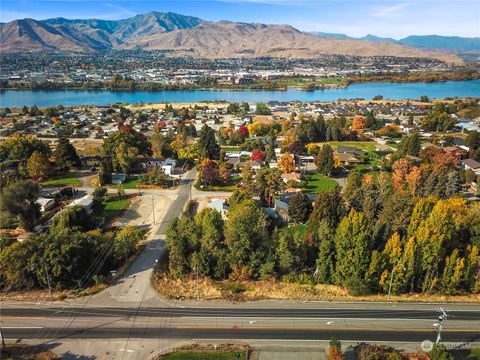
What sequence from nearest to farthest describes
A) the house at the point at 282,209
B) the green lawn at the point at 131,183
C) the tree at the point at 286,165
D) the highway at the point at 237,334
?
the highway at the point at 237,334
the house at the point at 282,209
the green lawn at the point at 131,183
the tree at the point at 286,165

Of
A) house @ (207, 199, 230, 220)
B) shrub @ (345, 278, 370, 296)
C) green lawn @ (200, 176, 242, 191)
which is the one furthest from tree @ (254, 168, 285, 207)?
shrub @ (345, 278, 370, 296)

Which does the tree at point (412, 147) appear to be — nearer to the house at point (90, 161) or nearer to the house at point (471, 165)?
the house at point (471, 165)

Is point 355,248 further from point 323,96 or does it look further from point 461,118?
point 323,96

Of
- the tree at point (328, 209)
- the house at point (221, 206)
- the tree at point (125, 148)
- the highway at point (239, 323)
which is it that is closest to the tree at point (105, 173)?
the tree at point (125, 148)

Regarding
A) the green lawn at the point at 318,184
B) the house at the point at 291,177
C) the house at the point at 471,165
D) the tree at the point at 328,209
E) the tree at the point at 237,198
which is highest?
the tree at the point at 328,209

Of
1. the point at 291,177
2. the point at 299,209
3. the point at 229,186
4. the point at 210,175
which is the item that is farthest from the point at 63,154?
the point at 299,209

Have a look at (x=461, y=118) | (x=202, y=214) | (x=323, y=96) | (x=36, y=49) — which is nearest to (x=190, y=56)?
(x=36, y=49)

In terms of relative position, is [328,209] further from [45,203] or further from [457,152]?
[457,152]
